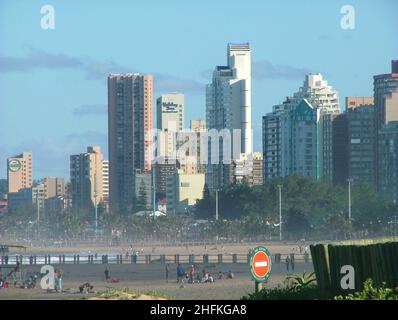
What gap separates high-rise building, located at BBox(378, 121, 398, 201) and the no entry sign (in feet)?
222

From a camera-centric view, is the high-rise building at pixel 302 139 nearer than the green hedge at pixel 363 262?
No

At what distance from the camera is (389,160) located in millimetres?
86688

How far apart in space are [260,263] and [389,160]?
235ft

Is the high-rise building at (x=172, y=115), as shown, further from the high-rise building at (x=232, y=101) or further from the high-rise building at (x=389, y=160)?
the high-rise building at (x=389, y=160)

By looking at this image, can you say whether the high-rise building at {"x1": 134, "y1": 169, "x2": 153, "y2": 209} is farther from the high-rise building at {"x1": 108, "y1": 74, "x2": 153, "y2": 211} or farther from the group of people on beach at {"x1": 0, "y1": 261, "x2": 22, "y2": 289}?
the group of people on beach at {"x1": 0, "y1": 261, "x2": 22, "y2": 289}

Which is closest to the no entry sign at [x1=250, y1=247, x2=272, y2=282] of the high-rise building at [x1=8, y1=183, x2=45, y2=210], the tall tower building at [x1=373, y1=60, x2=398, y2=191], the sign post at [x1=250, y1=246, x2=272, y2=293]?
the sign post at [x1=250, y1=246, x2=272, y2=293]

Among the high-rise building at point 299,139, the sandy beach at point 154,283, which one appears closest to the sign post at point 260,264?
the sandy beach at point 154,283

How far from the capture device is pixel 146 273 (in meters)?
44.3

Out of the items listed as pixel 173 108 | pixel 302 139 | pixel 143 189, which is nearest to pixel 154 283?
pixel 173 108

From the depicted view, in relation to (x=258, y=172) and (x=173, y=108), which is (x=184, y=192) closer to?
Answer: (x=258, y=172)

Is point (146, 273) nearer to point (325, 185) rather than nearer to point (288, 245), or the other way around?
point (288, 245)

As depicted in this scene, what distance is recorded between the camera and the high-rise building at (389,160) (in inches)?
3312

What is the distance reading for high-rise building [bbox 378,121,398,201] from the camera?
276 ft

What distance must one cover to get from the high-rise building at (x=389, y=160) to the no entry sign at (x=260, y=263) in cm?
6775
